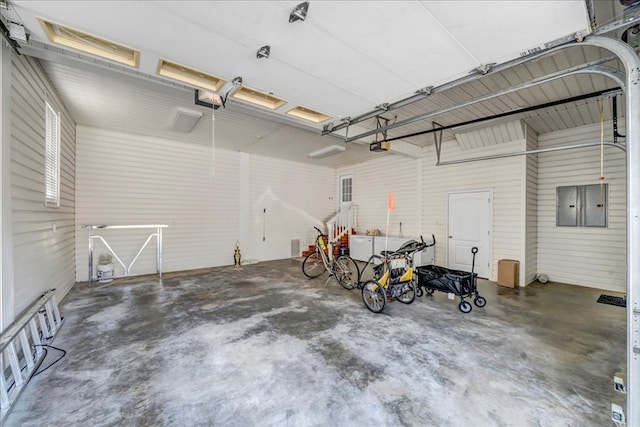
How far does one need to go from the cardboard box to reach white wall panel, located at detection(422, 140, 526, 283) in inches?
8.1

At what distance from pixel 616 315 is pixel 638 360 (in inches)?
139

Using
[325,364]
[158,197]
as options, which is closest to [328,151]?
[158,197]

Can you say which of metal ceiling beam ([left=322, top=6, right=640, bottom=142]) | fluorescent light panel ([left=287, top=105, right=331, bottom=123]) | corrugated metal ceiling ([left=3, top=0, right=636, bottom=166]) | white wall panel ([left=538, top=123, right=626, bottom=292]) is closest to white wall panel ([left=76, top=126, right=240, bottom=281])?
corrugated metal ceiling ([left=3, top=0, right=636, bottom=166])

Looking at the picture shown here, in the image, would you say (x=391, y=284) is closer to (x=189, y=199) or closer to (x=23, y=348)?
(x=23, y=348)

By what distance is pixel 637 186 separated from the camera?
1.67 meters

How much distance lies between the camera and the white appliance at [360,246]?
823 cm

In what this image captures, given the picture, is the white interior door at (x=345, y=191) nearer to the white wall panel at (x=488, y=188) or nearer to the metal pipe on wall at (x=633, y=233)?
the white wall panel at (x=488, y=188)

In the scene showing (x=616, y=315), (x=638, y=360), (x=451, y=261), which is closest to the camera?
(x=638, y=360)

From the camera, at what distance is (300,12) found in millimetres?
1783

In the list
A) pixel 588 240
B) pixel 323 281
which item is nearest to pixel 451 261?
pixel 588 240

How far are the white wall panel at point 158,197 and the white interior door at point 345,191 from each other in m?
4.04

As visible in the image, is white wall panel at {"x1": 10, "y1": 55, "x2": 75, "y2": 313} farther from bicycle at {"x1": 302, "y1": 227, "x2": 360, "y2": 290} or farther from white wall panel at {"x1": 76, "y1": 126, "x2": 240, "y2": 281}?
bicycle at {"x1": 302, "y1": 227, "x2": 360, "y2": 290}

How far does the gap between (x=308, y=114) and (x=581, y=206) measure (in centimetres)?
611

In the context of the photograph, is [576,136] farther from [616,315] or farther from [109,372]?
[109,372]
